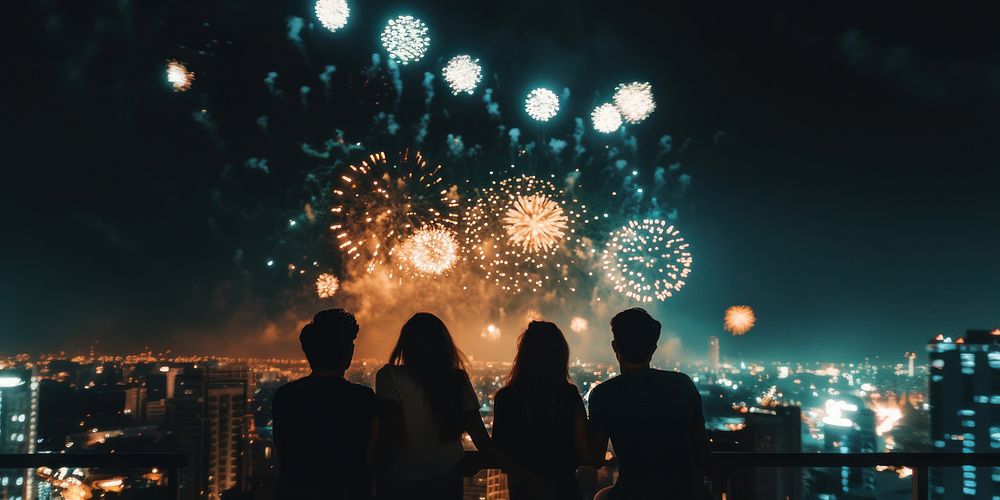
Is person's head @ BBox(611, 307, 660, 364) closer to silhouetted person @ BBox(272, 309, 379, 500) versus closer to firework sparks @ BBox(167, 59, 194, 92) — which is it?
silhouetted person @ BBox(272, 309, 379, 500)

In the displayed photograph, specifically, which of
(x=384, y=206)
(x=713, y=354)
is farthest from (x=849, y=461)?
(x=713, y=354)

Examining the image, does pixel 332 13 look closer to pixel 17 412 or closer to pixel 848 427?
pixel 17 412

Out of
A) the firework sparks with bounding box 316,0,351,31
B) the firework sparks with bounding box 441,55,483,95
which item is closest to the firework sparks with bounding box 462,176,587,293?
the firework sparks with bounding box 441,55,483,95

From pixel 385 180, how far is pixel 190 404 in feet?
44.6

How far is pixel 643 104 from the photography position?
16.4 metres

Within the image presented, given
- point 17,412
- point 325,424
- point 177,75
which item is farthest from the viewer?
point 17,412

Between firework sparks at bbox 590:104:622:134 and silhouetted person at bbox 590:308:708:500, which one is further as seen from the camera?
firework sparks at bbox 590:104:622:134

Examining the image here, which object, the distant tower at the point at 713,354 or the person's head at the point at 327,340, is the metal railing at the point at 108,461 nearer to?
the person's head at the point at 327,340

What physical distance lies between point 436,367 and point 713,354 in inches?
2652

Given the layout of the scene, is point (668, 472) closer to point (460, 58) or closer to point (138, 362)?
point (460, 58)

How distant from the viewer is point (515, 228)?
58.5ft

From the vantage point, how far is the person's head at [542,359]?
10.5 ft

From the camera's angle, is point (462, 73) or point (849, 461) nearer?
point (849, 461)

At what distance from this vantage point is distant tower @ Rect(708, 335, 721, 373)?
6538 centimetres
